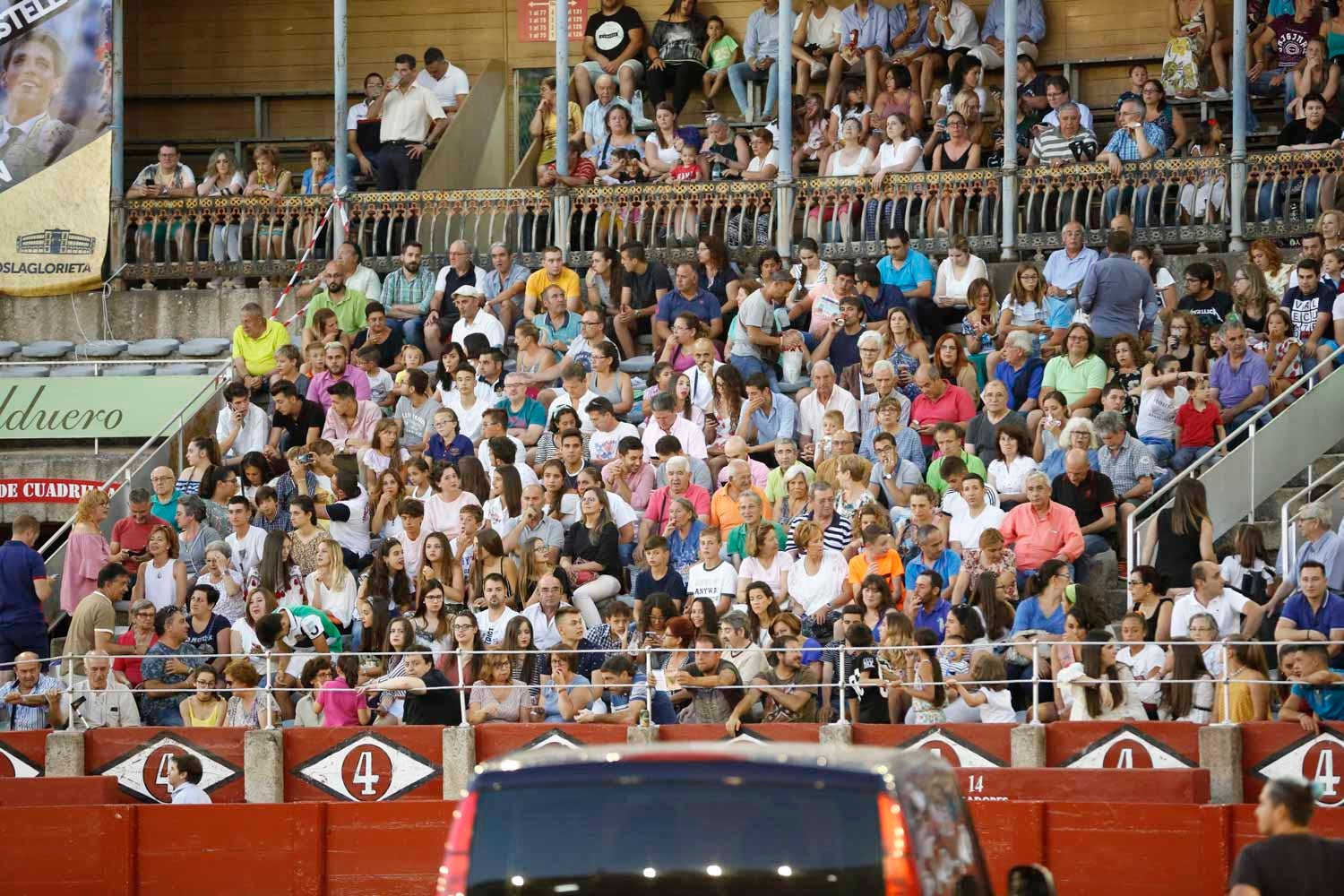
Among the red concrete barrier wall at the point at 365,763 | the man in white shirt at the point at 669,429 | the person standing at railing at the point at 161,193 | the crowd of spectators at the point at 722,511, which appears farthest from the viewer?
the person standing at railing at the point at 161,193

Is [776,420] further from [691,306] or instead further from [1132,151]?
[1132,151]

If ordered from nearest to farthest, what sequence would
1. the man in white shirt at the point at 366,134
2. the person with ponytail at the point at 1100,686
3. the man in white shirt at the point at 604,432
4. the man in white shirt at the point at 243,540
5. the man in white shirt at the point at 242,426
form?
the person with ponytail at the point at 1100,686
the man in white shirt at the point at 243,540
the man in white shirt at the point at 604,432
the man in white shirt at the point at 242,426
the man in white shirt at the point at 366,134

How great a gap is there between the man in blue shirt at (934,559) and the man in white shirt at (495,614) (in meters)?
2.72

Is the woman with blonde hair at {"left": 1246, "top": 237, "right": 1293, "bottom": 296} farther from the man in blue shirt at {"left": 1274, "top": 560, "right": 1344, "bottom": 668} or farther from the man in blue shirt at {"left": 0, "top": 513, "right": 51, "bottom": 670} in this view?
the man in blue shirt at {"left": 0, "top": 513, "right": 51, "bottom": 670}

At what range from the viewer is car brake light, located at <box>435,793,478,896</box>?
7086mm

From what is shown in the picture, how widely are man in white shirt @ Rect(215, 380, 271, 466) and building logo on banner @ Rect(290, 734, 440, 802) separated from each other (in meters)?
4.40

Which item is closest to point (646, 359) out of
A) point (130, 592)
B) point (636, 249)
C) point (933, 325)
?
point (636, 249)

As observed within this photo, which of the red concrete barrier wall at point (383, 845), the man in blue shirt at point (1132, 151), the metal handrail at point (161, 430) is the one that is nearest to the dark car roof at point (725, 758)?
the red concrete barrier wall at point (383, 845)

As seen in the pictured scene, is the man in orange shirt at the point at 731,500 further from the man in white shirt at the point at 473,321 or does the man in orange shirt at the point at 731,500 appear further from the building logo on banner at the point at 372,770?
the man in white shirt at the point at 473,321

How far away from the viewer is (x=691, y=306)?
65.3 ft

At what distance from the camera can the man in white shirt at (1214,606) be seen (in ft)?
48.1

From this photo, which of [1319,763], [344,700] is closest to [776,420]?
[344,700]

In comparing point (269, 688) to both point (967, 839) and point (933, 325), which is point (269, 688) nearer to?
point (933, 325)

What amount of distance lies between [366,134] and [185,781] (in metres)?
10.5
